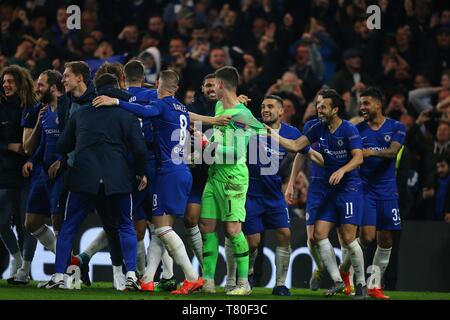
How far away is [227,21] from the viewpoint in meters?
20.4

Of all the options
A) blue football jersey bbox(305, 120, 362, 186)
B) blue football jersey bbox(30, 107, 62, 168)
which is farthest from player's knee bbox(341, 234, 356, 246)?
blue football jersey bbox(30, 107, 62, 168)

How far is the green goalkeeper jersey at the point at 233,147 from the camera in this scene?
1237 centimetres

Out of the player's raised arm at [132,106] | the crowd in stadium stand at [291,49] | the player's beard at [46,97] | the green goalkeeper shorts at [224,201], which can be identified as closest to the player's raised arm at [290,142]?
the green goalkeeper shorts at [224,201]

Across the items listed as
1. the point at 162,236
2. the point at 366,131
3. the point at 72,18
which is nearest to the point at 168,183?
the point at 162,236

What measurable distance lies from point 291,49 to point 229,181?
7.83m

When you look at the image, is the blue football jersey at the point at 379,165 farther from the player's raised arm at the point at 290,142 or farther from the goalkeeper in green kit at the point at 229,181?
the goalkeeper in green kit at the point at 229,181

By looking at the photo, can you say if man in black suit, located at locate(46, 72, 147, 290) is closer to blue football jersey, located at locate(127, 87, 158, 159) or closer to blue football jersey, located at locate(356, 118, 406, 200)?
blue football jersey, located at locate(127, 87, 158, 159)

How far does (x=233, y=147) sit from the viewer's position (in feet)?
40.7

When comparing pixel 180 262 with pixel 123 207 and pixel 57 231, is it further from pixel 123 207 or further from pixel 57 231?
pixel 57 231

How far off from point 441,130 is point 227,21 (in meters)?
5.14

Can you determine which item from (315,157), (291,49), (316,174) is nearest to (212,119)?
(315,157)

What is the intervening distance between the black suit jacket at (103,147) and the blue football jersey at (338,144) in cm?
226

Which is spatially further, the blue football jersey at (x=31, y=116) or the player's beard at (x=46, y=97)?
the blue football jersey at (x=31, y=116)

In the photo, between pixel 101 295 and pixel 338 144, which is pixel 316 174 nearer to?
pixel 338 144
